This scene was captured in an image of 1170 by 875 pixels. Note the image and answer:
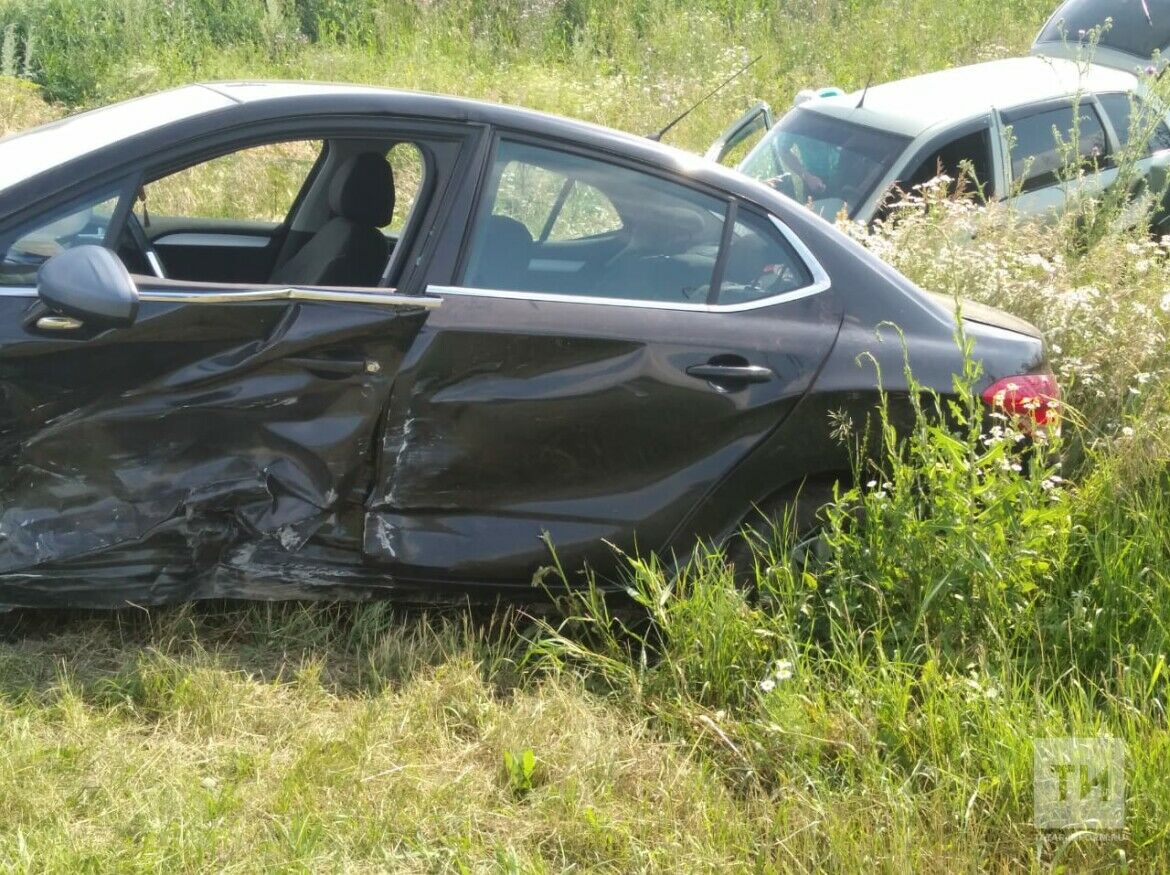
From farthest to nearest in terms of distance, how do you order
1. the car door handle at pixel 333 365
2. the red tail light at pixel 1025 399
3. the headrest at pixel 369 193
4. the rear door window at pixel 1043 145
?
1. the rear door window at pixel 1043 145
2. the headrest at pixel 369 193
3. the red tail light at pixel 1025 399
4. the car door handle at pixel 333 365

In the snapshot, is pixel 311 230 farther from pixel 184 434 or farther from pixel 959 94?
pixel 959 94

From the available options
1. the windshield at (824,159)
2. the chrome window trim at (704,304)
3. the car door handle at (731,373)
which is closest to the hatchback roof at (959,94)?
the windshield at (824,159)

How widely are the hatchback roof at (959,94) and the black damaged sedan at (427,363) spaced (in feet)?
14.0

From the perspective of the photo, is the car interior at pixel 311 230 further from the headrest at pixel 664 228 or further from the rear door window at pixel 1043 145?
the rear door window at pixel 1043 145

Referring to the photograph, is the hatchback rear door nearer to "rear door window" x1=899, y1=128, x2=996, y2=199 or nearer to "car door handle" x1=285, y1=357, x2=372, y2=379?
"car door handle" x1=285, y1=357, x2=372, y2=379

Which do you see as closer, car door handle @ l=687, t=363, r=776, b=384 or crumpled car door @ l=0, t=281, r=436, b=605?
crumpled car door @ l=0, t=281, r=436, b=605

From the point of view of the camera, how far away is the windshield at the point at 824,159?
775cm

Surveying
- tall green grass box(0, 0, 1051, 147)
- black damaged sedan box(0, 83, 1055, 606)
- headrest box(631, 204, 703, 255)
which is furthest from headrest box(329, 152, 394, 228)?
→ tall green grass box(0, 0, 1051, 147)

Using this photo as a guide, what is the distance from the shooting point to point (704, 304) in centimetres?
387

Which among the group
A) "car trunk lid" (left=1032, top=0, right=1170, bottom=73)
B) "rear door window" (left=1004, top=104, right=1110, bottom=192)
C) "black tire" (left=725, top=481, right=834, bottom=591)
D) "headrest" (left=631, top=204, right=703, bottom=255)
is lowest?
"black tire" (left=725, top=481, right=834, bottom=591)

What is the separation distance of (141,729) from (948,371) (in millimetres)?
2512

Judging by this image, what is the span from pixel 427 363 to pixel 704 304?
2.77 ft

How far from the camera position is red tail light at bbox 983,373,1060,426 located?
3.97 m

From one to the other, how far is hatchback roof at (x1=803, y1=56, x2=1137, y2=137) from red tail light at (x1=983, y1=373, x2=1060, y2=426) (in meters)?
4.13
